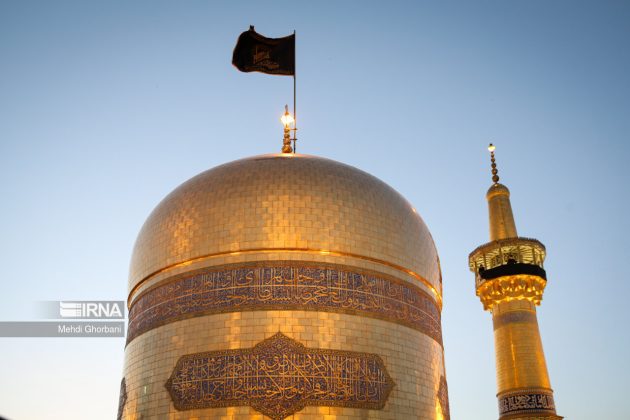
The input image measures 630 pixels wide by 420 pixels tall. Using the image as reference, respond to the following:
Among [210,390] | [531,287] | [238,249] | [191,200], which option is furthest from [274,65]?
[531,287]

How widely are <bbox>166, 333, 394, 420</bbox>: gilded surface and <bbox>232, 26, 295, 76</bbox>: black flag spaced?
635cm

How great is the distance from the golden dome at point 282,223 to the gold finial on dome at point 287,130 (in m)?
0.99

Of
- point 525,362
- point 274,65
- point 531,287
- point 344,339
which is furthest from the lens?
point 531,287

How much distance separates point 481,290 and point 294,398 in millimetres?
9034

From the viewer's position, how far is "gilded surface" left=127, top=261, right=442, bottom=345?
9156 mm

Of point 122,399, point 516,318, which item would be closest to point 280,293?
point 122,399

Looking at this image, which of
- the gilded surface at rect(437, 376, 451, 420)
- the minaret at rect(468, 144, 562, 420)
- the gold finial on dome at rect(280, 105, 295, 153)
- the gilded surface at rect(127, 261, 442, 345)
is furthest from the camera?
the minaret at rect(468, 144, 562, 420)

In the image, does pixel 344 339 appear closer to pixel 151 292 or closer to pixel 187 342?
pixel 187 342

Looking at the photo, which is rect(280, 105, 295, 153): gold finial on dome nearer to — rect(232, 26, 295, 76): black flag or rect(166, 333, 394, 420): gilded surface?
rect(232, 26, 295, 76): black flag

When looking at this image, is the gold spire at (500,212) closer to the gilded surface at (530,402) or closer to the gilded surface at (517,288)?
the gilded surface at (517,288)

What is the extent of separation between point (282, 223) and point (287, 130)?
10.6ft

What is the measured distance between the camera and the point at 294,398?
8.46 meters

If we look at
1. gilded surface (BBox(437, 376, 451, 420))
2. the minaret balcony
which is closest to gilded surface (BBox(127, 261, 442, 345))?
gilded surface (BBox(437, 376, 451, 420))

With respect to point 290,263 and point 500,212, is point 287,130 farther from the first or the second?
point 500,212
